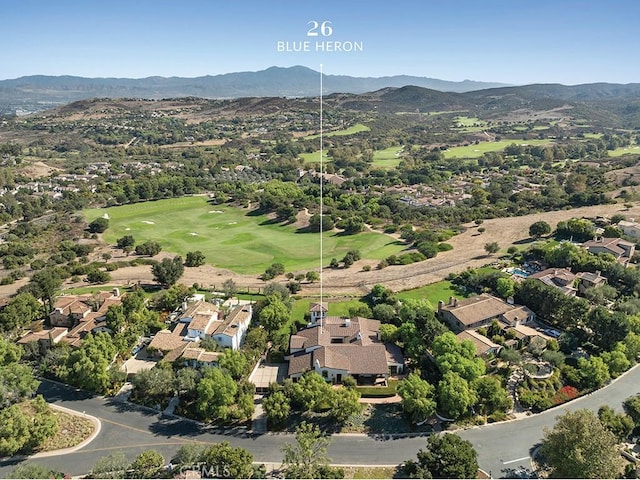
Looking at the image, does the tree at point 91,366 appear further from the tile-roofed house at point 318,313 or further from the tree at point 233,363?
the tile-roofed house at point 318,313

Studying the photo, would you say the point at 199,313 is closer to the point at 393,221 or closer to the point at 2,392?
the point at 2,392

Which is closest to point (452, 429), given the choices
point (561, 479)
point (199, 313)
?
point (561, 479)

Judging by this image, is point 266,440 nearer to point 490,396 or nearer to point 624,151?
point 490,396

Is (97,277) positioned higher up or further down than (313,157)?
further down

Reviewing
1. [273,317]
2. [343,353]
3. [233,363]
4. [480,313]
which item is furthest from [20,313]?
[480,313]

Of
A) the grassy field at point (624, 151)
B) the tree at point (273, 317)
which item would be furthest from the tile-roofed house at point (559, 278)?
the grassy field at point (624, 151)

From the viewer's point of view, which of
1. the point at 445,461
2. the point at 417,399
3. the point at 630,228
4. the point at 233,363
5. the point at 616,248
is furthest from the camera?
the point at 630,228

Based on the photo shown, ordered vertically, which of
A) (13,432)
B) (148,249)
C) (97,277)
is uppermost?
(148,249)
